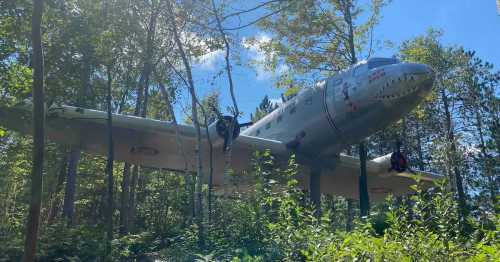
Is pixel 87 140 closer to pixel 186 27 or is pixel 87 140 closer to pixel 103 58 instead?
pixel 103 58

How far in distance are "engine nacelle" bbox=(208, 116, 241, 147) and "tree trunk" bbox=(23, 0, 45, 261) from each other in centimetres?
674

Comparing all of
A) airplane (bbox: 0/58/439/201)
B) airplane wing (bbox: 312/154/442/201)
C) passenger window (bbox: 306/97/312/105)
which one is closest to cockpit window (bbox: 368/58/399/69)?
airplane (bbox: 0/58/439/201)

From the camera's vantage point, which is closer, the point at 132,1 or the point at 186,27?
the point at 132,1

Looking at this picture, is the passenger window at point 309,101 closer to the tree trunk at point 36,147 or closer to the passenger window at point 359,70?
the passenger window at point 359,70

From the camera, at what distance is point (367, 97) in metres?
14.0

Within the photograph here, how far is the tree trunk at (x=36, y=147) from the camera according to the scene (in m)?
5.92

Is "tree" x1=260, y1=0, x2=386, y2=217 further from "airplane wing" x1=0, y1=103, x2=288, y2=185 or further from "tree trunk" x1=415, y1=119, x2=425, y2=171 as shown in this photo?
"tree trunk" x1=415, y1=119, x2=425, y2=171

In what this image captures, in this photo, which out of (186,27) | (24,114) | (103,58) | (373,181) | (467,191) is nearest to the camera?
(24,114)

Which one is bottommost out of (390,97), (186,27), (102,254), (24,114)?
(102,254)

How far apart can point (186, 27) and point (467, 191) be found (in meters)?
27.6

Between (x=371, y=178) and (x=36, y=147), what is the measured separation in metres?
17.0

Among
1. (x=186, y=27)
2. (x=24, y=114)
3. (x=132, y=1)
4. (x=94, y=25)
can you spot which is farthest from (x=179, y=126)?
(x=24, y=114)

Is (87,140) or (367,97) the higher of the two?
(367,97)

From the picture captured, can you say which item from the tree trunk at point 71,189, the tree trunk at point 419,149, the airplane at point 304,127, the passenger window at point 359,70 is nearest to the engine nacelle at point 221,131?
the airplane at point 304,127
